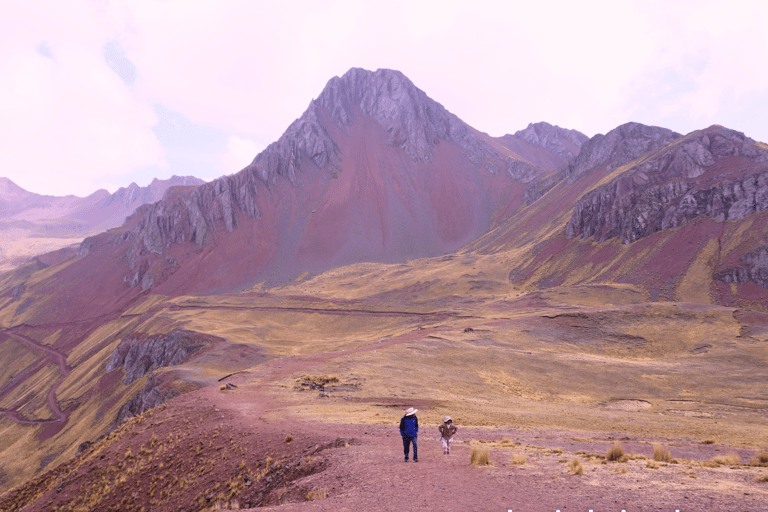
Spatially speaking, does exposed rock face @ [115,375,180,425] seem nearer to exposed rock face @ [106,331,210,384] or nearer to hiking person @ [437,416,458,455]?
exposed rock face @ [106,331,210,384]

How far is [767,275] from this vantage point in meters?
70.9

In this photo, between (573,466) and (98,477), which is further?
(98,477)

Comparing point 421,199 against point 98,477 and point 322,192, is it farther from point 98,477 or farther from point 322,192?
point 98,477

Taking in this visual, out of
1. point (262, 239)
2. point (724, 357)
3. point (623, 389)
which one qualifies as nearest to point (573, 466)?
point (623, 389)

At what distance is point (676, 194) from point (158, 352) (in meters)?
118

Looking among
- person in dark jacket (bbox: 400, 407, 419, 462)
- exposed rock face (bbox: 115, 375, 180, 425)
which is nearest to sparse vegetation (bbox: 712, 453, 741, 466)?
person in dark jacket (bbox: 400, 407, 419, 462)

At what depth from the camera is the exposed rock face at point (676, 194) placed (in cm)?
8519

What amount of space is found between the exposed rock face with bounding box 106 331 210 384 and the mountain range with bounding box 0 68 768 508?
35 centimetres

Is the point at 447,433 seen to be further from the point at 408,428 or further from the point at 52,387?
the point at 52,387

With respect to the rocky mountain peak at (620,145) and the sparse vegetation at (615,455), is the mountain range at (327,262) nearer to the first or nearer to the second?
the rocky mountain peak at (620,145)

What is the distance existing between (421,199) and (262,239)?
77.8 meters

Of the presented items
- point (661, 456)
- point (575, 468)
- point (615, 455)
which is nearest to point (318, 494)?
point (575, 468)

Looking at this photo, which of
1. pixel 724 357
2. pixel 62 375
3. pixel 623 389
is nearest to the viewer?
pixel 623 389

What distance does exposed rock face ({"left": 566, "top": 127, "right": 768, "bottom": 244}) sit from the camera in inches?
3354
